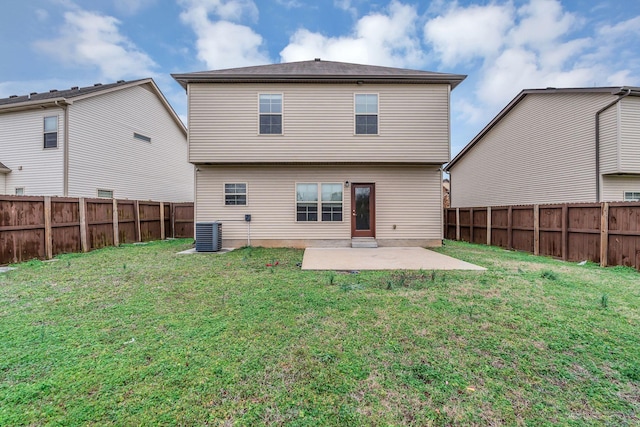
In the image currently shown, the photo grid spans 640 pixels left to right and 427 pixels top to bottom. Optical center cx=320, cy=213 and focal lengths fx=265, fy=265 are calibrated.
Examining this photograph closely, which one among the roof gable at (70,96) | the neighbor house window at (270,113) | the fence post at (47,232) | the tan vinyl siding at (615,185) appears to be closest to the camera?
the fence post at (47,232)

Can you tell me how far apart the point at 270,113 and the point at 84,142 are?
340 inches

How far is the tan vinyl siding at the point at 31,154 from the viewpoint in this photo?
424 inches

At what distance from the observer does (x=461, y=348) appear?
8.68ft

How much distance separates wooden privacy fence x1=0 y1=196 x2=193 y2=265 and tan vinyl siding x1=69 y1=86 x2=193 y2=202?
2690 millimetres

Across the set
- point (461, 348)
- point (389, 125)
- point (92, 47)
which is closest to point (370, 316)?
point (461, 348)

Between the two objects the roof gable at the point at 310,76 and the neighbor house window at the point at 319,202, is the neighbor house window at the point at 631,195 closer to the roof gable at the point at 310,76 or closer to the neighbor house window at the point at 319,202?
the roof gable at the point at 310,76

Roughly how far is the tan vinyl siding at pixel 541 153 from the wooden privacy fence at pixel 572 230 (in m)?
3.48

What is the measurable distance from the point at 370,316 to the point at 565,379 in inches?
71.8

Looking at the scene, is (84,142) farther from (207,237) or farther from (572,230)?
(572,230)

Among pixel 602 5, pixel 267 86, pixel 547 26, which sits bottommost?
pixel 267 86

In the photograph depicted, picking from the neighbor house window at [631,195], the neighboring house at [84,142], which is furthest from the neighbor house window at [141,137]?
the neighbor house window at [631,195]

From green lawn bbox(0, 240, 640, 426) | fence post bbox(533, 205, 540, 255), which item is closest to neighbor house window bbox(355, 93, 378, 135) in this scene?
fence post bbox(533, 205, 540, 255)

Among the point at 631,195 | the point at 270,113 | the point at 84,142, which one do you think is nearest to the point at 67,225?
the point at 84,142

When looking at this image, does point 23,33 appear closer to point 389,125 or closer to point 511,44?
point 389,125
